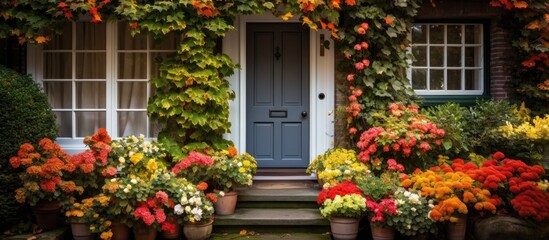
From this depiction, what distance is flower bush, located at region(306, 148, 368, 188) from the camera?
671cm

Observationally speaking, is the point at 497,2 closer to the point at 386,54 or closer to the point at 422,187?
→ the point at 386,54

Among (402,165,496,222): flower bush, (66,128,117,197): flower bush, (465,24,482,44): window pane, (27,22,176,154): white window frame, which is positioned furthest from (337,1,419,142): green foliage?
(66,128,117,197): flower bush

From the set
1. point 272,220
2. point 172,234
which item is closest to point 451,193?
point 272,220

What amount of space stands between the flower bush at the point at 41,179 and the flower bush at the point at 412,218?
138 inches

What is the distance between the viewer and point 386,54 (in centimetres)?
767

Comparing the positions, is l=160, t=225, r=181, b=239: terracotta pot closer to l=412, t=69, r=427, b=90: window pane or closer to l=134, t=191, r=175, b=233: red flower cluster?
l=134, t=191, r=175, b=233: red flower cluster

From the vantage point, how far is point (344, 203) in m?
5.94

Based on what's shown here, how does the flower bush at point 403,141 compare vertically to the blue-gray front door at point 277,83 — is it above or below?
below

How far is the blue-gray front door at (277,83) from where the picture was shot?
8.11 metres

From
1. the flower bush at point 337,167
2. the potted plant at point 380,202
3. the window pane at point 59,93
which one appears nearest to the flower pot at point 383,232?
the potted plant at point 380,202

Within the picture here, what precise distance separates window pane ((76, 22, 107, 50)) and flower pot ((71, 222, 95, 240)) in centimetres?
295

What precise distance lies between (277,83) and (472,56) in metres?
3.16

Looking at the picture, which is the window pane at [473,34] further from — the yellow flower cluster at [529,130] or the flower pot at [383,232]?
the flower pot at [383,232]

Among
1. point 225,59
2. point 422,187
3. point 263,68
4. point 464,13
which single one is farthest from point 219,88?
point 464,13
